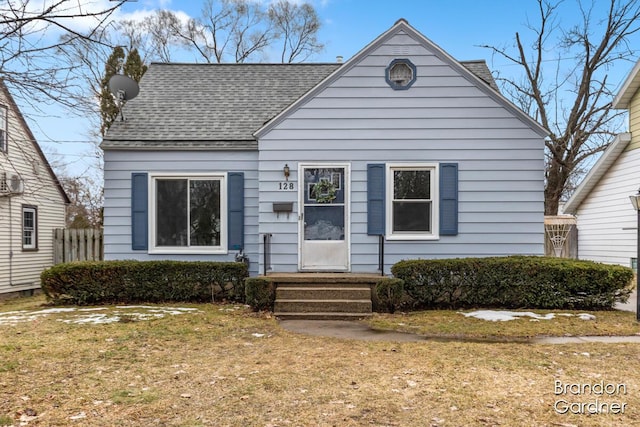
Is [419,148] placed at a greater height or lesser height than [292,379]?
greater

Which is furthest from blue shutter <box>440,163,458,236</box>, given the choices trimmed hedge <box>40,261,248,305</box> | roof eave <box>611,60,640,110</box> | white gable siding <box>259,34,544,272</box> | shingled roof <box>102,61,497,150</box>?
roof eave <box>611,60,640,110</box>

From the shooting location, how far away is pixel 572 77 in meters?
17.8

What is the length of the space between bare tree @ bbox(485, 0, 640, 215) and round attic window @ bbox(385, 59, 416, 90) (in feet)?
34.6

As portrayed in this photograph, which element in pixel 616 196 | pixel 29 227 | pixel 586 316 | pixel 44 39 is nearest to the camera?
pixel 44 39

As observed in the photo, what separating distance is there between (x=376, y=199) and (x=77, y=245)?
10614 millimetres

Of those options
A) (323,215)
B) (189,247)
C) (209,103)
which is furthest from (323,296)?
(209,103)

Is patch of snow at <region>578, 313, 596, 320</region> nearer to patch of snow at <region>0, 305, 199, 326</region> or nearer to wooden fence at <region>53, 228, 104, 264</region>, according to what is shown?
patch of snow at <region>0, 305, 199, 326</region>

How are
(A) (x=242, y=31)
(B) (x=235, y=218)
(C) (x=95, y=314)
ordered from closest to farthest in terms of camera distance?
(C) (x=95, y=314) < (B) (x=235, y=218) < (A) (x=242, y=31)

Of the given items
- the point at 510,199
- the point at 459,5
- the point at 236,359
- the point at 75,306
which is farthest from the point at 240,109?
the point at 459,5

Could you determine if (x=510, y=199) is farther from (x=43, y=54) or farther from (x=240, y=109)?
(x=43, y=54)

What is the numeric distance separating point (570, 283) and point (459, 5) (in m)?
12.2

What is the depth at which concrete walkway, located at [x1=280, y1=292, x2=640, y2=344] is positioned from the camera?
565cm

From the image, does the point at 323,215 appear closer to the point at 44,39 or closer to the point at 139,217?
the point at 139,217

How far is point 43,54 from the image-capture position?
4.10 metres
